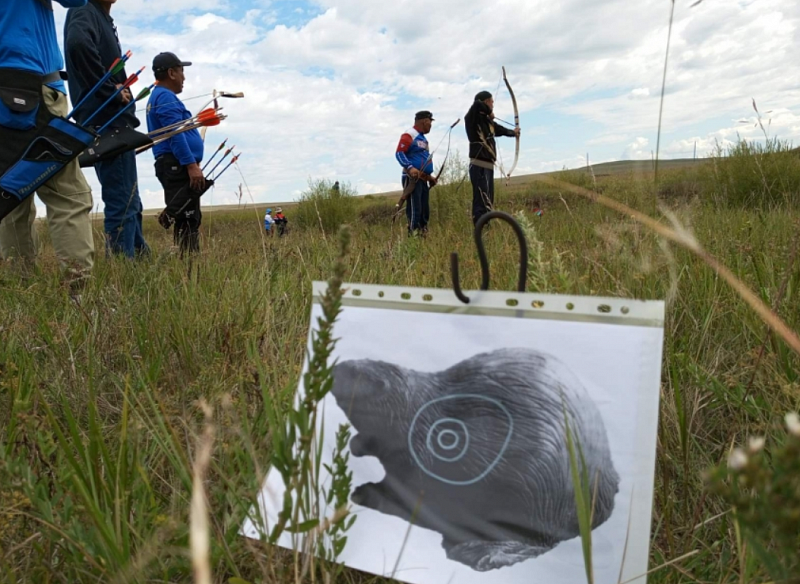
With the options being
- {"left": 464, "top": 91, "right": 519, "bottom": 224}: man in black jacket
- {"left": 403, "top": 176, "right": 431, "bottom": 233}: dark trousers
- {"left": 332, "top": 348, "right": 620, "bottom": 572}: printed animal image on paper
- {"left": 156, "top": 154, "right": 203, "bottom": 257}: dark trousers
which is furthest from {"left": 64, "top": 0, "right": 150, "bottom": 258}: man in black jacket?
{"left": 464, "top": 91, "right": 519, "bottom": 224}: man in black jacket

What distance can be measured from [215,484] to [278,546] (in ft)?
0.79

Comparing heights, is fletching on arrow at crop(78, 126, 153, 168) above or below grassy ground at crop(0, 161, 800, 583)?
above

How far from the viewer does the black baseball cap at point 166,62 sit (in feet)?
13.8

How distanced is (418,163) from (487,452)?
6.70m

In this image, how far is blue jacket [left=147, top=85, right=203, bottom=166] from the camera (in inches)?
167

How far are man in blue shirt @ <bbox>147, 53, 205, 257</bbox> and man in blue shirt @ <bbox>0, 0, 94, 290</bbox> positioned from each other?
1072 mm

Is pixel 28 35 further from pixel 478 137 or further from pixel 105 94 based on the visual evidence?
pixel 478 137

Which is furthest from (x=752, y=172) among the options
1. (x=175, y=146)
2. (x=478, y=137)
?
(x=175, y=146)

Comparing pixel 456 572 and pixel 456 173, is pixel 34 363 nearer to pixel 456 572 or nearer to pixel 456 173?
pixel 456 572

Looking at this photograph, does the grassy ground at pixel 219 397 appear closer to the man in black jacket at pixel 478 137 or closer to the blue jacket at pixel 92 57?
the blue jacket at pixel 92 57

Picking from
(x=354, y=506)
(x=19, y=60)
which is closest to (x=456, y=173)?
(x=19, y=60)

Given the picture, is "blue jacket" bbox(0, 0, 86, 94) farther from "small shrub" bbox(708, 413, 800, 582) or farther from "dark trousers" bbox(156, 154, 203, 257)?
"small shrub" bbox(708, 413, 800, 582)

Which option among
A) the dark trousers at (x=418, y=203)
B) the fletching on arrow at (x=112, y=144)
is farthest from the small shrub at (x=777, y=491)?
the dark trousers at (x=418, y=203)

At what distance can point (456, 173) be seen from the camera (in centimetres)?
949
